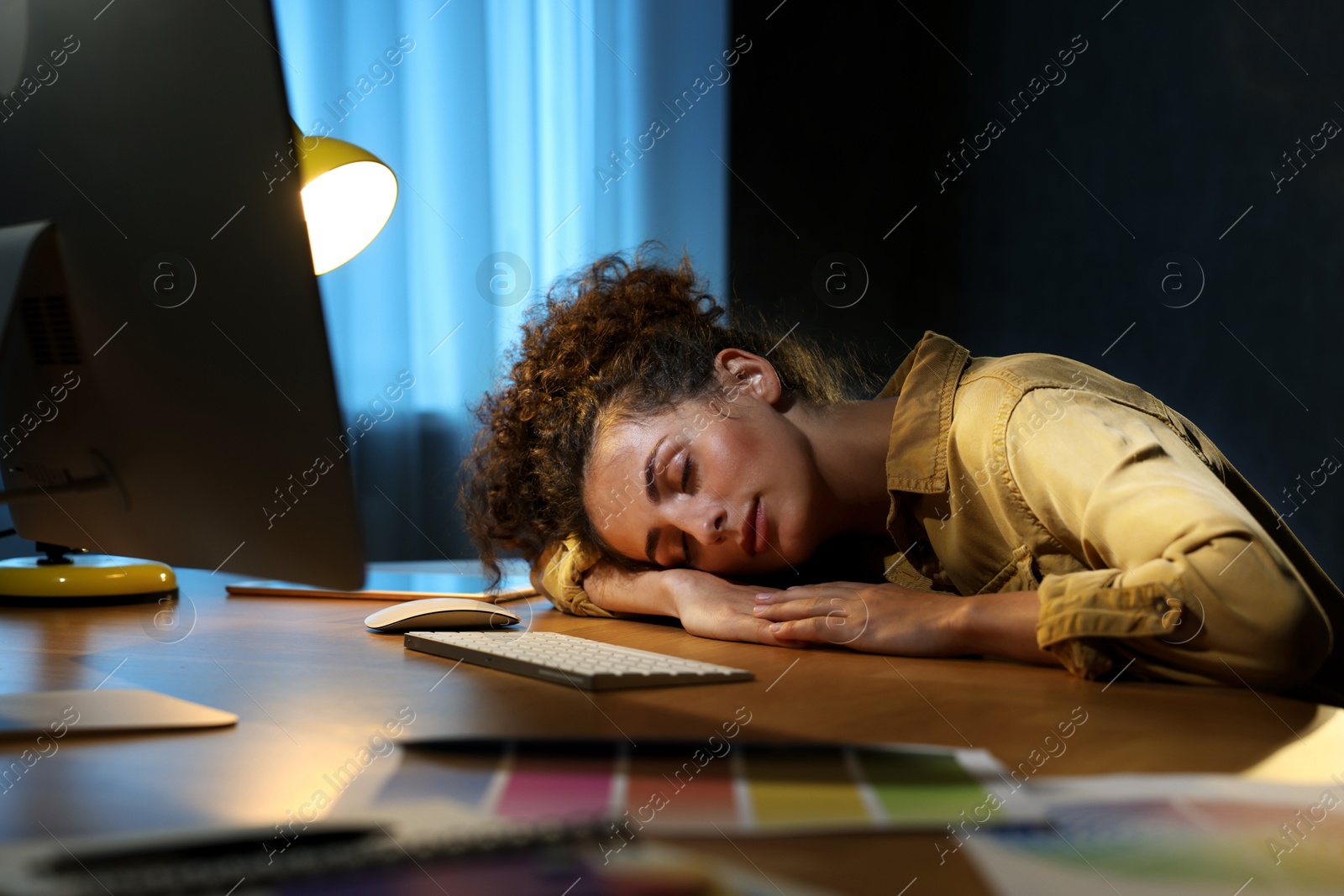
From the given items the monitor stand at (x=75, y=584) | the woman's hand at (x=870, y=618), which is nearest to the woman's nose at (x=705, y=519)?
the woman's hand at (x=870, y=618)

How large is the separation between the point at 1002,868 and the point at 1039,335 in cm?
273

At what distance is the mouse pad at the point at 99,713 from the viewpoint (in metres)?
0.62

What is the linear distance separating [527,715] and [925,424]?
0.63 meters

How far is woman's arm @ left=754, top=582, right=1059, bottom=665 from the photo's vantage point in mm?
879

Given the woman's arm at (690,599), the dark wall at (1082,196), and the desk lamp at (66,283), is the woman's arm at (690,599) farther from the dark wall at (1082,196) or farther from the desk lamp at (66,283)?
the dark wall at (1082,196)

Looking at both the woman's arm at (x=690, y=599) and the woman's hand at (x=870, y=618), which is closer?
the woman's hand at (x=870, y=618)

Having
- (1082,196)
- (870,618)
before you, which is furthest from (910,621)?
(1082,196)

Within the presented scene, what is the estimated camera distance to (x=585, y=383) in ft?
4.33

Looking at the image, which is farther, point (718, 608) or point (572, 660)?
point (718, 608)

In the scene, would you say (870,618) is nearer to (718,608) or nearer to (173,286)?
(718,608)

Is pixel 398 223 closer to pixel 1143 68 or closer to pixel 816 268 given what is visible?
pixel 816 268

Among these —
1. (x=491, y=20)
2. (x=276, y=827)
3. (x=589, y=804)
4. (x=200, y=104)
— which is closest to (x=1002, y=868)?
(x=589, y=804)

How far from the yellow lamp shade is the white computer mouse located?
0.59m

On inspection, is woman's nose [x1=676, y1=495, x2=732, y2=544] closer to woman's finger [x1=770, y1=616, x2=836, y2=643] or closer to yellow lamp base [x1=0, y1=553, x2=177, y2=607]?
woman's finger [x1=770, y1=616, x2=836, y2=643]
